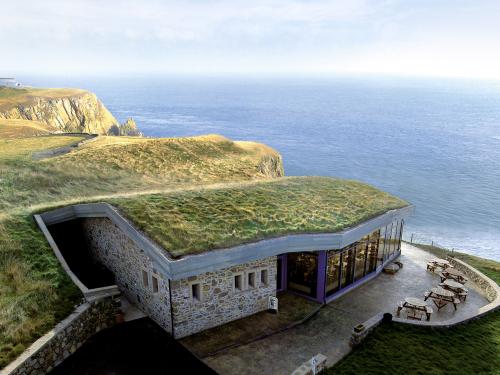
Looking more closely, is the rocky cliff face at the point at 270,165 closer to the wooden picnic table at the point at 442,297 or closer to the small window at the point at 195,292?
the wooden picnic table at the point at 442,297

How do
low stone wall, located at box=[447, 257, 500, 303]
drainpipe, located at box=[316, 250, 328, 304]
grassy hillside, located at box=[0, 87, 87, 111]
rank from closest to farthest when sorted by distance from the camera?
drainpipe, located at box=[316, 250, 328, 304], low stone wall, located at box=[447, 257, 500, 303], grassy hillside, located at box=[0, 87, 87, 111]

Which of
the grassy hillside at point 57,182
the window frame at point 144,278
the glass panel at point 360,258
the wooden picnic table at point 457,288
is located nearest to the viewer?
the grassy hillside at point 57,182

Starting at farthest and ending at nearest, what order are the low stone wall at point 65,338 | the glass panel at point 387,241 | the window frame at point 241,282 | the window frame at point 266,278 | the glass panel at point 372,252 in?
the glass panel at point 387,241
the glass panel at point 372,252
the window frame at point 266,278
the window frame at point 241,282
the low stone wall at point 65,338

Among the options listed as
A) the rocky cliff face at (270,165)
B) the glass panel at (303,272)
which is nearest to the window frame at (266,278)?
the glass panel at (303,272)

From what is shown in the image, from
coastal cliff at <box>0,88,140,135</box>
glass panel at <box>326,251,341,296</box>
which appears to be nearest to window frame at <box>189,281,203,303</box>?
glass panel at <box>326,251,341,296</box>

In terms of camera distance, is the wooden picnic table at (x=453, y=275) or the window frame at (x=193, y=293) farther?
the wooden picnic table at (x=453, y=275)

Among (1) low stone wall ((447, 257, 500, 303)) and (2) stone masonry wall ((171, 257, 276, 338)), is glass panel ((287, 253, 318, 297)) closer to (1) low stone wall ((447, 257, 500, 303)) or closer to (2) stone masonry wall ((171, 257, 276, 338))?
(2) stone masonry wall ((171, 257, 276, 338))

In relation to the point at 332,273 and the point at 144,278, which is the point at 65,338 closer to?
the point at 144,278

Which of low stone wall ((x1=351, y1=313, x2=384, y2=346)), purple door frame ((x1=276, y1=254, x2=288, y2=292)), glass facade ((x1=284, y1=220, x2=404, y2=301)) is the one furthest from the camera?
purple door frame ((x1=276, y1=254, x2=288, y2=292))
